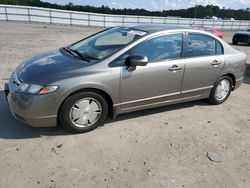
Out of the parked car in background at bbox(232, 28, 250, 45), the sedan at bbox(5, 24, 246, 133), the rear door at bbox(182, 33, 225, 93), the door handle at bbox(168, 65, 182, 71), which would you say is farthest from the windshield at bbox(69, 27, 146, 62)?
the parked car in background at bbox(232, 28, 250, 45)

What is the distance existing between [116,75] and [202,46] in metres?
1.96

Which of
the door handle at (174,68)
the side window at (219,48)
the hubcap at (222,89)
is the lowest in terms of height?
the hubcap at (222,89)

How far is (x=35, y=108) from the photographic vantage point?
3338 millimetres

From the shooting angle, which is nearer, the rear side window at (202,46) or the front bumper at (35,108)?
the front bumper at (35,108)

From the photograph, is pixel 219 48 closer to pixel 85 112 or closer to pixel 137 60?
pixel 137 60

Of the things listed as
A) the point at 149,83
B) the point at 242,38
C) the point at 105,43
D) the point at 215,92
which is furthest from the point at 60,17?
the point at 149,83

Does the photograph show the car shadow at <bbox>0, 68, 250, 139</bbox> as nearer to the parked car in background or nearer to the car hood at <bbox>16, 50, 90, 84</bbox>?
the car hood at <bbox>16, 50, 90, 84</bbox>

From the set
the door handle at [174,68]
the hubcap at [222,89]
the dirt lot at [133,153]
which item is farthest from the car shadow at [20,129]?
the hubcap at [222,89]

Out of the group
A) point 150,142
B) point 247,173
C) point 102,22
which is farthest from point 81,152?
point 102,22

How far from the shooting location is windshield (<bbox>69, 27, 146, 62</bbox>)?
12.9ft

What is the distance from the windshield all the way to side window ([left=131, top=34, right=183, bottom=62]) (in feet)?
0.64

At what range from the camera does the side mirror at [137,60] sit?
3.73 meters

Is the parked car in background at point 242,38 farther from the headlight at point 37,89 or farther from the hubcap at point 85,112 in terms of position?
the headlight at point 37,89

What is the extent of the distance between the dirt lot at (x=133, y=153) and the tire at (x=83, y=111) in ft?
0.45
